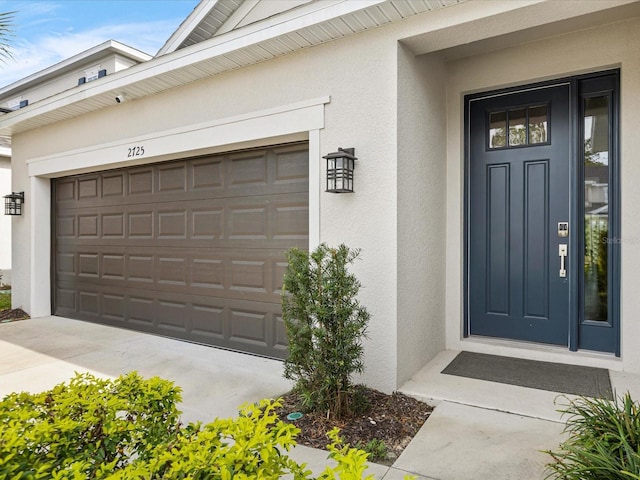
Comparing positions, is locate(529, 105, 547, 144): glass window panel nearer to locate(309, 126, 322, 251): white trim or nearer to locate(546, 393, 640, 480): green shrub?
locate(309, 126, 322, 251): white trim

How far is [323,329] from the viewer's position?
291 cm

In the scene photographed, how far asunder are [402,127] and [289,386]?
7.79 feet

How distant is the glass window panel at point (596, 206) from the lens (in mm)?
3816

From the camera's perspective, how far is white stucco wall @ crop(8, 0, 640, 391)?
133 inches

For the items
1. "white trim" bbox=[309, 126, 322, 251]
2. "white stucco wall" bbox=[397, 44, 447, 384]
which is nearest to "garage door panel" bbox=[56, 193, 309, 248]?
"white trim" bbox=[309, 126, 322, 251]

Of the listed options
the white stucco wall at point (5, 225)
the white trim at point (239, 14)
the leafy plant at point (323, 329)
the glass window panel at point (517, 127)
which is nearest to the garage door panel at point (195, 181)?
the leafy plant at point (323, 329)

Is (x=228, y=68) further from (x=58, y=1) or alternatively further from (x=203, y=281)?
(x=58, y=1)

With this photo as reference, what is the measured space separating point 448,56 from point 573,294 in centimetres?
260

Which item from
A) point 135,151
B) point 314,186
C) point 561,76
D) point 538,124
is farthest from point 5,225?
point 561,76

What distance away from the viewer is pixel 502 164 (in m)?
4.24

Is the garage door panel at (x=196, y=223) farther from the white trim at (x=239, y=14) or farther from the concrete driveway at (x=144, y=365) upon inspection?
the white trim at (x=239, y=14)

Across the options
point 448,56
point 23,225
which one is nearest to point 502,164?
point 448,56

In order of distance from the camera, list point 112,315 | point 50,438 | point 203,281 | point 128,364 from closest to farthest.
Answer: point 50,438
point 128,364
point 203,281
point 112,315

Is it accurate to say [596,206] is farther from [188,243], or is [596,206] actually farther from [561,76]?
[188,243]
